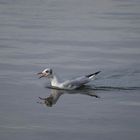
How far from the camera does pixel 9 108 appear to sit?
17.2 metres

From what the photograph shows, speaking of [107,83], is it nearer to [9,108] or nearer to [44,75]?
[44,75]

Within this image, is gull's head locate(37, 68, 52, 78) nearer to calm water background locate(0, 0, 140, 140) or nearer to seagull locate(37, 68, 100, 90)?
seagull locate(37, 68, 100, 90)

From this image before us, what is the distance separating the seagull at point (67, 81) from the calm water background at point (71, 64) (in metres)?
0.26

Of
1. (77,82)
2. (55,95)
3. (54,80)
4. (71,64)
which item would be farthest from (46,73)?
(71,64)

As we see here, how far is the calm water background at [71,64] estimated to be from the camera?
1595 cm

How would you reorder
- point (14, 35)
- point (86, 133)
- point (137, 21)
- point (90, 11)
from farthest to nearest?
point (90, 11) < point (137, 21) < point (14, 35) < point (86, 133)

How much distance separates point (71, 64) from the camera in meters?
21.2

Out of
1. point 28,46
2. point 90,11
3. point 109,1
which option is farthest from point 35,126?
point 109,1

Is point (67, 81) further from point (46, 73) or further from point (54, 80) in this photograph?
point (46, 73)

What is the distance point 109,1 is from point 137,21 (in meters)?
5.42

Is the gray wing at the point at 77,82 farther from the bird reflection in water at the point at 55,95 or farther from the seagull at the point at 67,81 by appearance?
the bird reflection in water at the point at 55,95

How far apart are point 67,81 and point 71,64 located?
179 centimetres

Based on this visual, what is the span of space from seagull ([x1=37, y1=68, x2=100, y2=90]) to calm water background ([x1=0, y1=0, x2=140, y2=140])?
26 cm

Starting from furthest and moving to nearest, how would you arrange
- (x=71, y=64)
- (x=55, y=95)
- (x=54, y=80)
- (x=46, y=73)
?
1. (x=71, y=64)
2. (x=46, y=73)
3. (x=54, y=80)
4. (x=55, y=95)
